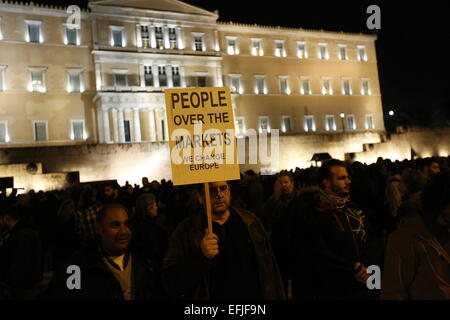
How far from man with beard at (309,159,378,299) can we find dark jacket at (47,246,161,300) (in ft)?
4.42

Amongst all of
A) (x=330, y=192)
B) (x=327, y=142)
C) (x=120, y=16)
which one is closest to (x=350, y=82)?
(x=327, y=142)

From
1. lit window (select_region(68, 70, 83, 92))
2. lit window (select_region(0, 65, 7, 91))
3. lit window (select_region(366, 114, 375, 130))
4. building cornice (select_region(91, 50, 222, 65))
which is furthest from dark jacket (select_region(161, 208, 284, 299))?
lit window (select_region(366, 114, 375, 130))

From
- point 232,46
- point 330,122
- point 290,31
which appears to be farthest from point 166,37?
point 330,122

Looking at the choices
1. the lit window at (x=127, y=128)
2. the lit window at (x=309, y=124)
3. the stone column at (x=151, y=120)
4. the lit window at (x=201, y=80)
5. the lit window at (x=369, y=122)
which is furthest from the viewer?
the lit window at (x=369, y=122)

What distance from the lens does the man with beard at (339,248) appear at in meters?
3.29

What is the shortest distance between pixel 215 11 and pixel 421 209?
1422 inches

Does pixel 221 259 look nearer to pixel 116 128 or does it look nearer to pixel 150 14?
pixel 116 128

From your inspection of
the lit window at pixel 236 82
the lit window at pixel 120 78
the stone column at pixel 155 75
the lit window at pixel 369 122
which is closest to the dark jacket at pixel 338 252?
the lit window at pixel 120 78

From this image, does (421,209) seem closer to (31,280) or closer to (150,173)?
(31,280)

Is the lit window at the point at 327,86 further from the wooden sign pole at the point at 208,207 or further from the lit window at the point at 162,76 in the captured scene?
the wooden sign pole at the point at 208,207

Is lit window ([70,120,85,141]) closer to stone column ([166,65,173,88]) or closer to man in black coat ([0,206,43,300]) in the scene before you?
stone column ([166,65,173,88])

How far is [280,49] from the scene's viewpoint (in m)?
40.0

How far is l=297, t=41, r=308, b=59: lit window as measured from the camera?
4075 centimetres

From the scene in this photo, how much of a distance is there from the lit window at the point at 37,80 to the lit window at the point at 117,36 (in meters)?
5.81
